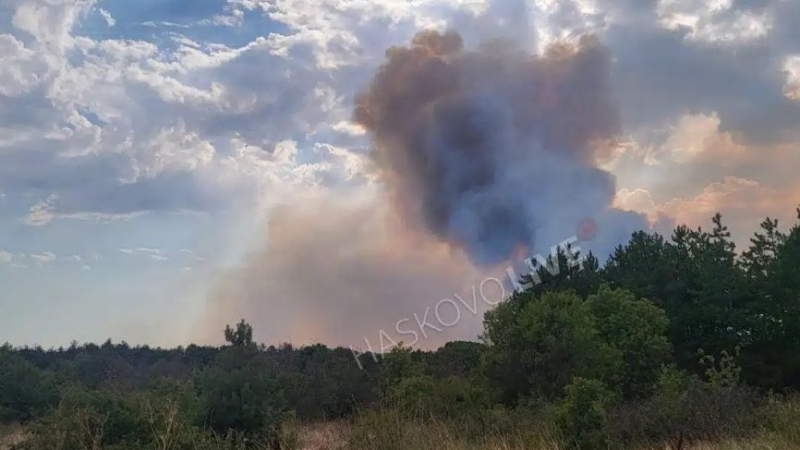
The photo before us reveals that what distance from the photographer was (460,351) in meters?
37.0

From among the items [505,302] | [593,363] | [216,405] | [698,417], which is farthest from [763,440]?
[505,302]

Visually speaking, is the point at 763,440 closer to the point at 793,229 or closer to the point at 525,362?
the point at 525,362

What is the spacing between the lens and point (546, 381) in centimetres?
2123

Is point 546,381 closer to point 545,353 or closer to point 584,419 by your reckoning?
point 545,353

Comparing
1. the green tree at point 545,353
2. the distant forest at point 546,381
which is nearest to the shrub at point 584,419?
the distant forest at point 546,381

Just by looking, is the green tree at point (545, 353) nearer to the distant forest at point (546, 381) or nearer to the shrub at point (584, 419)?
the distant forest at point (546, 381)

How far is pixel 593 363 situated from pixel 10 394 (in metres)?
21.0

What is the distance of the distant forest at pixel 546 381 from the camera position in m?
12.1

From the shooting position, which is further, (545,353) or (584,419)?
(545,353)

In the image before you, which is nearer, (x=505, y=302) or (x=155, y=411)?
(x=155, y=411)

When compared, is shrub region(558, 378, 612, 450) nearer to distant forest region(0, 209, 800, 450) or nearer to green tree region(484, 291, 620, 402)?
distant forest region(0, 209, 800, 450)

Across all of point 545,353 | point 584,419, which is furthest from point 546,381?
point 584,419

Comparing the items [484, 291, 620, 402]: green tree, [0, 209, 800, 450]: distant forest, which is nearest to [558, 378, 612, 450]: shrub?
[0, 209, 800, 450]: distant forest

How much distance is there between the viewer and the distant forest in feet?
39.7
